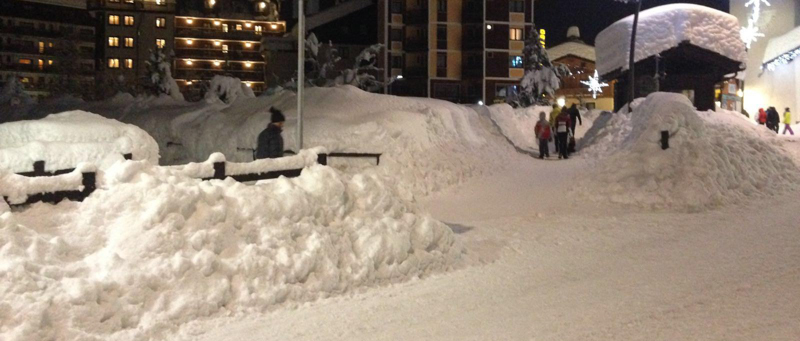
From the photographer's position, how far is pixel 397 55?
205 feet

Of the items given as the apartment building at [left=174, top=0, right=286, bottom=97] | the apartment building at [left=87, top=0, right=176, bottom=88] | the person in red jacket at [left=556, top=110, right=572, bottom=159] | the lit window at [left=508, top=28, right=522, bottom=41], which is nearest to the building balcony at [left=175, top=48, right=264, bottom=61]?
the apartment building at [left=174, top=0, right=286, bottom=97]

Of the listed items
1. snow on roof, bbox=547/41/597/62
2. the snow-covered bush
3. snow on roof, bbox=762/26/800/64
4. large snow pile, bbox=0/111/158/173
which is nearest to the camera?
large snow pile, bbox=0/111/158/173

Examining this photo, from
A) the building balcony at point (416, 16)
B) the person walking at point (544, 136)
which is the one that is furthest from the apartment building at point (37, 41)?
the person walking at point (544, 136)

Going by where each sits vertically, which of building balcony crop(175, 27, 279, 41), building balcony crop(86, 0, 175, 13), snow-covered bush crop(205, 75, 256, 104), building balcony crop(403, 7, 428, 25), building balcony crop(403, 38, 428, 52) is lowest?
snow-covered bush crop(205, 75, 256, 104)

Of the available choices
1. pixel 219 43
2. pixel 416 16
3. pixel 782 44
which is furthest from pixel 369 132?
pixel 219 43

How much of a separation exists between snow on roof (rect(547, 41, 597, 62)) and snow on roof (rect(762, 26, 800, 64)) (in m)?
19.9

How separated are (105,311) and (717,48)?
100 ft

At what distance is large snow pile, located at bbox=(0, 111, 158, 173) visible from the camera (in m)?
14.7

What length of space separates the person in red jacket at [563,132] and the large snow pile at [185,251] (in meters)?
14.2

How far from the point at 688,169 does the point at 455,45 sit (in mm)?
47708

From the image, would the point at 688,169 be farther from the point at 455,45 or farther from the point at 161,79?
the point at 455,45

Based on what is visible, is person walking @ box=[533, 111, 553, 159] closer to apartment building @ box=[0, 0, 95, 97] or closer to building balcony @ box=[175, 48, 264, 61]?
building balcony @ box=[175, 48, 264, 61]

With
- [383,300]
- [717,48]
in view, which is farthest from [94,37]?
[383,300]

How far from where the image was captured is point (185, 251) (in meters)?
7.98
